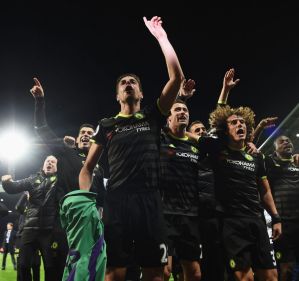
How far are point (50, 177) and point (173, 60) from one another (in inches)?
191

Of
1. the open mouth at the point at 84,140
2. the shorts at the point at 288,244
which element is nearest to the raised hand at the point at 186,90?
the open mouth at the point at 84,140

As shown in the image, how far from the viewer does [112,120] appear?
4.31 meters

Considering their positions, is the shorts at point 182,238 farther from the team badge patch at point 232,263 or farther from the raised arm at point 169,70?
the raised arm at point 169,70

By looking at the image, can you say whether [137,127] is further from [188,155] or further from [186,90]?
[186,90]

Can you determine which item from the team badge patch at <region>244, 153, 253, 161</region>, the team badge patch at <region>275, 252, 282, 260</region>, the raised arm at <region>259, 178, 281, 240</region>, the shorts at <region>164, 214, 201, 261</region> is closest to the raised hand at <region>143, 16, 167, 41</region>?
the team badge patch at <region>244, 153, 253, 161</region>

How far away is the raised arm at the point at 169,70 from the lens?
3.85 metres

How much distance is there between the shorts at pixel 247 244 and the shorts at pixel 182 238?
15.8 inches

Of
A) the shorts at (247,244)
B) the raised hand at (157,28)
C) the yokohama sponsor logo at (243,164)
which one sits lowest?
the shorts at (247,244)

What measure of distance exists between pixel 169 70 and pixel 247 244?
8.09 feet

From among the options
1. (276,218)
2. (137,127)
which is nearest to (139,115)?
(137,127)

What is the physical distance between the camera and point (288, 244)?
7066mm

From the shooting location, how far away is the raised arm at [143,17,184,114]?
12.6 ft

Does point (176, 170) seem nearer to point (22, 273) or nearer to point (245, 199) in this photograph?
point (245, 199)

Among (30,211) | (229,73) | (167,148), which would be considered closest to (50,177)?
(30,211)
